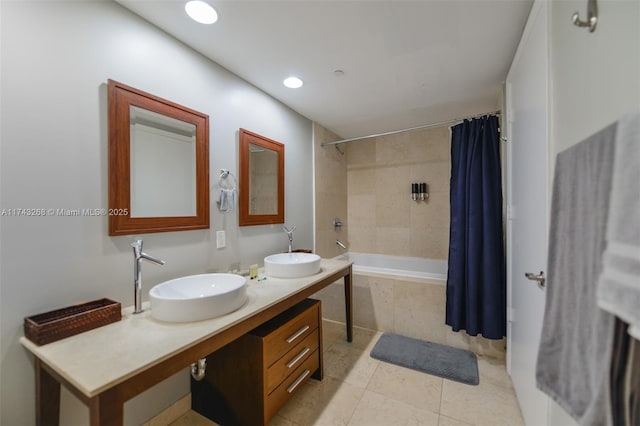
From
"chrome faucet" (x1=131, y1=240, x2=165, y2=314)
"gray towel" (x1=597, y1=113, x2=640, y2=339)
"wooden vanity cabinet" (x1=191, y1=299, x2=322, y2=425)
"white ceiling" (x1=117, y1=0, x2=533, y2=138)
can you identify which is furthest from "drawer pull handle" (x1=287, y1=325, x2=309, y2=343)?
"white ceiling" (x1=117, y1=0, x2=533, y2=138)

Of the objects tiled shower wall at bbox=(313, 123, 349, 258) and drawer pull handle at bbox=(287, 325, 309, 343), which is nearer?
drawer pull handle at bbox=(287, 325, 309, 343)

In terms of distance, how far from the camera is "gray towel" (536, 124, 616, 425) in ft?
1.75

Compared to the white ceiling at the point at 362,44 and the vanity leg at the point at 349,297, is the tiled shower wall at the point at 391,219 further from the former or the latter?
the white ceiling at the point at 362,44

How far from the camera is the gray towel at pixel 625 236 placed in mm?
440

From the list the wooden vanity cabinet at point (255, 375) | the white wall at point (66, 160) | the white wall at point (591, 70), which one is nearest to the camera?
the white wall at point (591, 70)

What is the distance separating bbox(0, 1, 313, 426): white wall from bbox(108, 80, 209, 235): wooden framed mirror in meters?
0.05

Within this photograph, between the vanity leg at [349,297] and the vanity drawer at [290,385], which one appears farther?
the vanity leg at [349,297]

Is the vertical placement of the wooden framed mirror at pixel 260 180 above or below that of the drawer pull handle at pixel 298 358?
above

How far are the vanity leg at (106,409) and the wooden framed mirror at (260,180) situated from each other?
1.26 meters

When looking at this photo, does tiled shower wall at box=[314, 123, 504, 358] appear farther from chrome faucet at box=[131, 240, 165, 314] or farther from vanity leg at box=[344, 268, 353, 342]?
chrome faucet at box=[131, 240, 165, 314]

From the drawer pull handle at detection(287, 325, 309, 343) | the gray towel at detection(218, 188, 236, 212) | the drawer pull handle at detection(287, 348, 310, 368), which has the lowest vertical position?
the drawer pull handle at detection(287, 348, 310, 368)

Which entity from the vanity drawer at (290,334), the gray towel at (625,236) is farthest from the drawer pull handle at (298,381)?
the gray towel at (625,236)

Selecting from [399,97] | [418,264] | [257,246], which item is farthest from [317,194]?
[418,264]

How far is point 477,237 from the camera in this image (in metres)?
2.20
